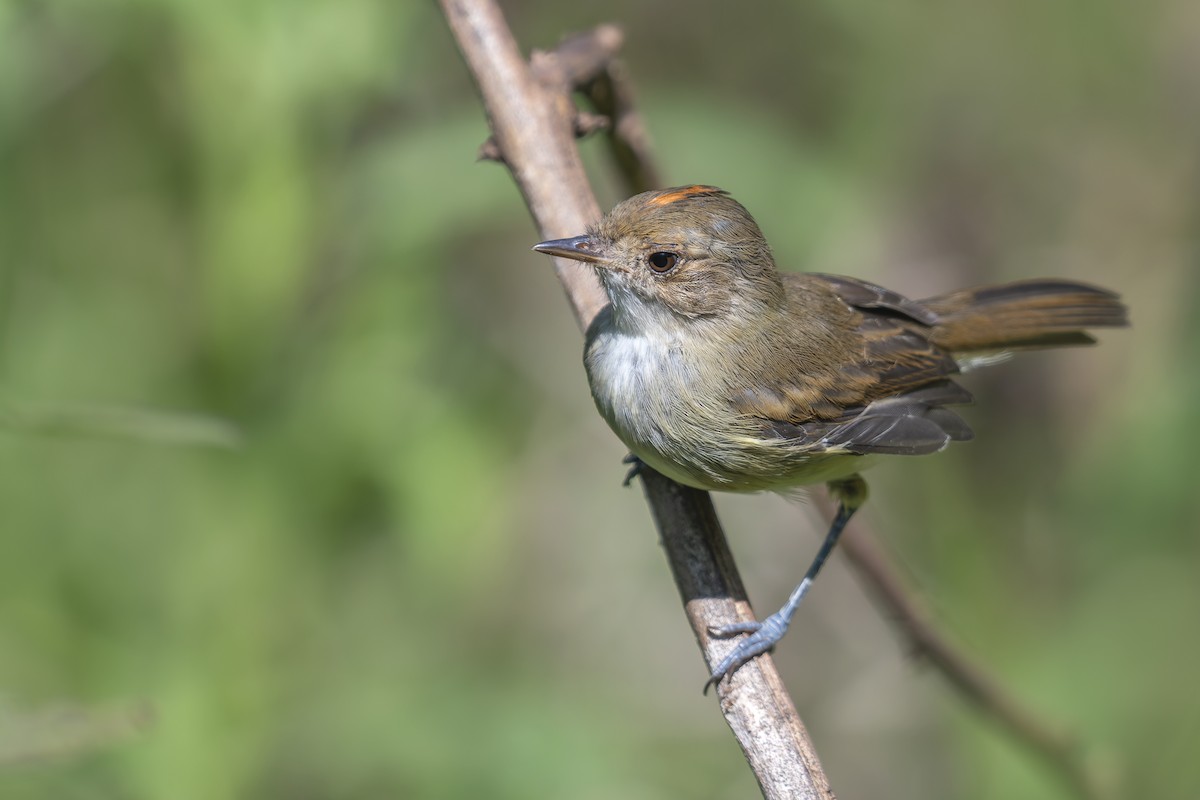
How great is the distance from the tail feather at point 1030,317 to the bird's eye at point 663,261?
A: 3.81 ft

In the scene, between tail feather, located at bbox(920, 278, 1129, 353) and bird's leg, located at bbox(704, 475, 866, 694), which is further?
tail feather, located at bbox(920, 278, 1129, 353)

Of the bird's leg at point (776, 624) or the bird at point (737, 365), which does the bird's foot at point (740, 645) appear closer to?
the bird's leg at point (776, 624)

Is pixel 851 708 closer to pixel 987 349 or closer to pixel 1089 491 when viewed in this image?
pixel 1089 491

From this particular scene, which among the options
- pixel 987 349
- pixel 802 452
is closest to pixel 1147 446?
pixel 987 349

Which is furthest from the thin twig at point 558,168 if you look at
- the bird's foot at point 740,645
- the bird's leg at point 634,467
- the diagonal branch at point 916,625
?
the diagonal branch at point 916,625

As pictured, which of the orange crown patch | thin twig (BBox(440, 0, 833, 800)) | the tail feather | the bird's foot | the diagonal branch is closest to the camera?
the bird's foot

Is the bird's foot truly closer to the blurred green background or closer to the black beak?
the black beak

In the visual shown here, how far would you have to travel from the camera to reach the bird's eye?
3.75 metres

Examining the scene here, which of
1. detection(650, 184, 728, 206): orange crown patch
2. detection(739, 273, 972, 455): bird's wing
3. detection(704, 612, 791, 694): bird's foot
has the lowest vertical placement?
detection(704, 612, 791, 694): bird's foot

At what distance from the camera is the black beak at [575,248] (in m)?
3.36

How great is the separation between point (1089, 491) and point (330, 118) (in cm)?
373

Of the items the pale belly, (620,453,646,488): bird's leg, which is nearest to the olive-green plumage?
Answer: the pale belly

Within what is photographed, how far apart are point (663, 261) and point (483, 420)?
3.67ft

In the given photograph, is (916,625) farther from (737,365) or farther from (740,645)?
(740,645)
